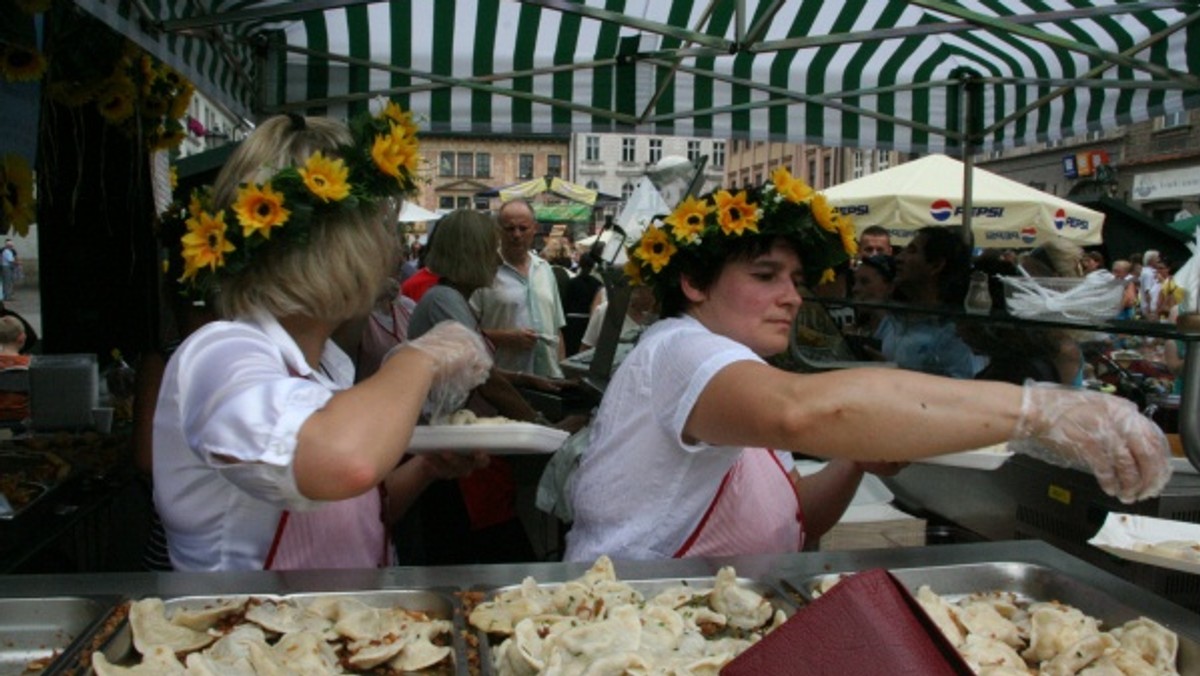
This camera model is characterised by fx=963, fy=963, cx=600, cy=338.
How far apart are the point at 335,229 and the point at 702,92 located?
4520mm

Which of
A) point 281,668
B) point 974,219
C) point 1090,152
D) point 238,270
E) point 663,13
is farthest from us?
point 1090,152

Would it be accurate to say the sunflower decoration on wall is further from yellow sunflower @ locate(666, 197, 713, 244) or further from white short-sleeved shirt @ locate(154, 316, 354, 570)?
yellow sunflower @ locate(666, 197, 713, 244)

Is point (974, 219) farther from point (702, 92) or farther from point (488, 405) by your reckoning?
point (488, 405)

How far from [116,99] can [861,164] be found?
39.9 metres

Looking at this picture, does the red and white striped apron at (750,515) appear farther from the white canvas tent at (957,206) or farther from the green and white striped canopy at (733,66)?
the white canvas tent at (957,206)

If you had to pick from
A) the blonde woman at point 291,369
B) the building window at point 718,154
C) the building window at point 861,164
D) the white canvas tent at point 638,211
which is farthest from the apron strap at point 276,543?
the building window at point 718,154

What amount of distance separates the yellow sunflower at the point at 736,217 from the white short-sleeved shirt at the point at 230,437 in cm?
90

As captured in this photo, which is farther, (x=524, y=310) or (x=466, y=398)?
(x=524, y=310)

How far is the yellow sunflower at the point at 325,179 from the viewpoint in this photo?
158 cm

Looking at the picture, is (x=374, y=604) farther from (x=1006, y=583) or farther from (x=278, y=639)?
(x=1006, y=583)

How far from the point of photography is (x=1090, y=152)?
25.6 metres

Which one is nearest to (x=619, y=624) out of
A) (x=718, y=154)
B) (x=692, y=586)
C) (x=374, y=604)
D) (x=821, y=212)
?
(x=692, y=586)

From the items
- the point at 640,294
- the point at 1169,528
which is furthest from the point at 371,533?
the point at 640,294

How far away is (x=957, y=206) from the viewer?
10.3 metres
